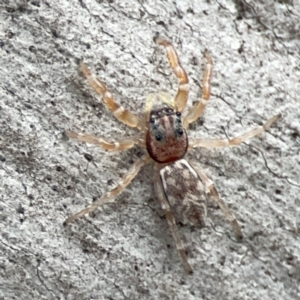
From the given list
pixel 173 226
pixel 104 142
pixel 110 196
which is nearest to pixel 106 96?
pixel 104 142

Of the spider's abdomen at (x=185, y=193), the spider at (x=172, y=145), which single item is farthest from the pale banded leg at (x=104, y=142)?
the spider's abdomen at (x=185, y=193)

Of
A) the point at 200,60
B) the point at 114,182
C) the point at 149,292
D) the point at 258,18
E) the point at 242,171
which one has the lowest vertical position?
the point at 149,292

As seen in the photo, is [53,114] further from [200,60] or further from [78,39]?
[200,60]

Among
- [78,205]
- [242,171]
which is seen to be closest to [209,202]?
[242,171]

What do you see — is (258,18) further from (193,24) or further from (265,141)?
(265,141)

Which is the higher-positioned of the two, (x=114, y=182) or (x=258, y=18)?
(x=258, y=18)
